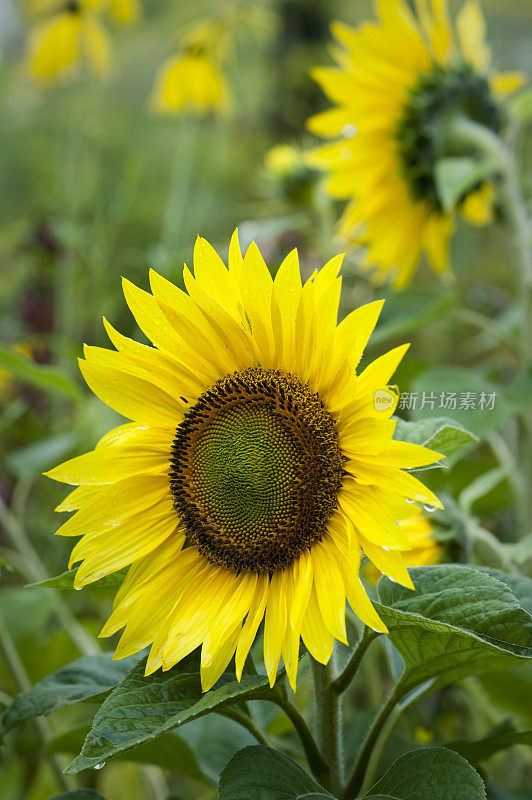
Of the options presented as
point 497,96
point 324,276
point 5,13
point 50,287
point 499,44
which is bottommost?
point 324,276

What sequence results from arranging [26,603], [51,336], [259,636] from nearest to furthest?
[259,636] → [26,603] → [51,336]

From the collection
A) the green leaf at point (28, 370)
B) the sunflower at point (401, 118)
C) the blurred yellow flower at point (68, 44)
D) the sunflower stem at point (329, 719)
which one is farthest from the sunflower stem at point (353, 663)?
the blurred yellow flower at point (68, 44)

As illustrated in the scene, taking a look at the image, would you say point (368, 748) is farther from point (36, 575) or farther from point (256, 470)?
point (36, 575)

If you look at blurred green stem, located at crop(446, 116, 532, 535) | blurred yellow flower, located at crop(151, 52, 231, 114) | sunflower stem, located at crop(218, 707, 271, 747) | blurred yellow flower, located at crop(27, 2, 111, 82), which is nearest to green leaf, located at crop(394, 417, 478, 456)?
sunflower stem, located at crop(218, 707, 271, 747)

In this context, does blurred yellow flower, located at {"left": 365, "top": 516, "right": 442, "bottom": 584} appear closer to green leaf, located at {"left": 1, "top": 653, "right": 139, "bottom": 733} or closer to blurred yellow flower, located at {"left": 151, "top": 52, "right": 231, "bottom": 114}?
green leaf, located at {"left": 1, "top": 653, "right": 139, "bottom": 733}

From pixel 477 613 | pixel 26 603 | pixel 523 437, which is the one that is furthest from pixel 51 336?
pixel 477 613

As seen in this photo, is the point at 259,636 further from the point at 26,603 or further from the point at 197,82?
the point at 197,82
